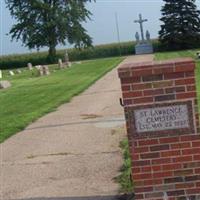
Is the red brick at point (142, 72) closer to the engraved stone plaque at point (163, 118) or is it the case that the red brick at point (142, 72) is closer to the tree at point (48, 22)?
the engraved stone plaque at point (163, 118)

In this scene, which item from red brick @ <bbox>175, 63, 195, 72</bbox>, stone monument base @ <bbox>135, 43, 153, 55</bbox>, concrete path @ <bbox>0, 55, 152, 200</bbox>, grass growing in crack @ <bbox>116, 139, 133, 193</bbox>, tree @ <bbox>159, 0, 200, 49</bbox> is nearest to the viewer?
red brick @ <bbox>175, 63, 195, 72</bbox>

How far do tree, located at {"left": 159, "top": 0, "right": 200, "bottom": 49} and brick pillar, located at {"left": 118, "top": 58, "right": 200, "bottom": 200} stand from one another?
6492cm

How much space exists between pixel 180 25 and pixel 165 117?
222 ft

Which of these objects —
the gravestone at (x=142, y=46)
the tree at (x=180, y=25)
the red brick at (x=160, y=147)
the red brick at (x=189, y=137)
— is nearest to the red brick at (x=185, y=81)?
the red brick at (x=189, y=137)

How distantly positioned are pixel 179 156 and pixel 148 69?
0.90m

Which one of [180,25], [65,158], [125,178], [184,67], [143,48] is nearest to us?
[184,67]

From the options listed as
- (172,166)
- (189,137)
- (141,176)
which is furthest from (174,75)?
(141,176)

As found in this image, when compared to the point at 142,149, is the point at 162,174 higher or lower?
lower

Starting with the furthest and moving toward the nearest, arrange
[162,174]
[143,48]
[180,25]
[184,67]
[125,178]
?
1. [180,25]
2. [143,48]
3. [125,178]
4. [162,174]
5. [184,67]

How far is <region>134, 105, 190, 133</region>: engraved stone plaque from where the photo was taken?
604 cm

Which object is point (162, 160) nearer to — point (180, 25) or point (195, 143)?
point (195, 143)

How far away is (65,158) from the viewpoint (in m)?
9.30

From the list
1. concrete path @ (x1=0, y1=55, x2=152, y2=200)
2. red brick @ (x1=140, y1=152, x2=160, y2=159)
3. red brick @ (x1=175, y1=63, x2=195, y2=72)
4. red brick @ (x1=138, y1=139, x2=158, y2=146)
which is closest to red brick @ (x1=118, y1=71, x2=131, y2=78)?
red brick @ (x1=175, y1=63, x2=195, y2=72)

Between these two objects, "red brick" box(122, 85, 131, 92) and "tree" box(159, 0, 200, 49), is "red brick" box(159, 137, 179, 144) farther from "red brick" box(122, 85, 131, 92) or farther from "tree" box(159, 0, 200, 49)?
"tree" box(159, 0, 200, 49)
